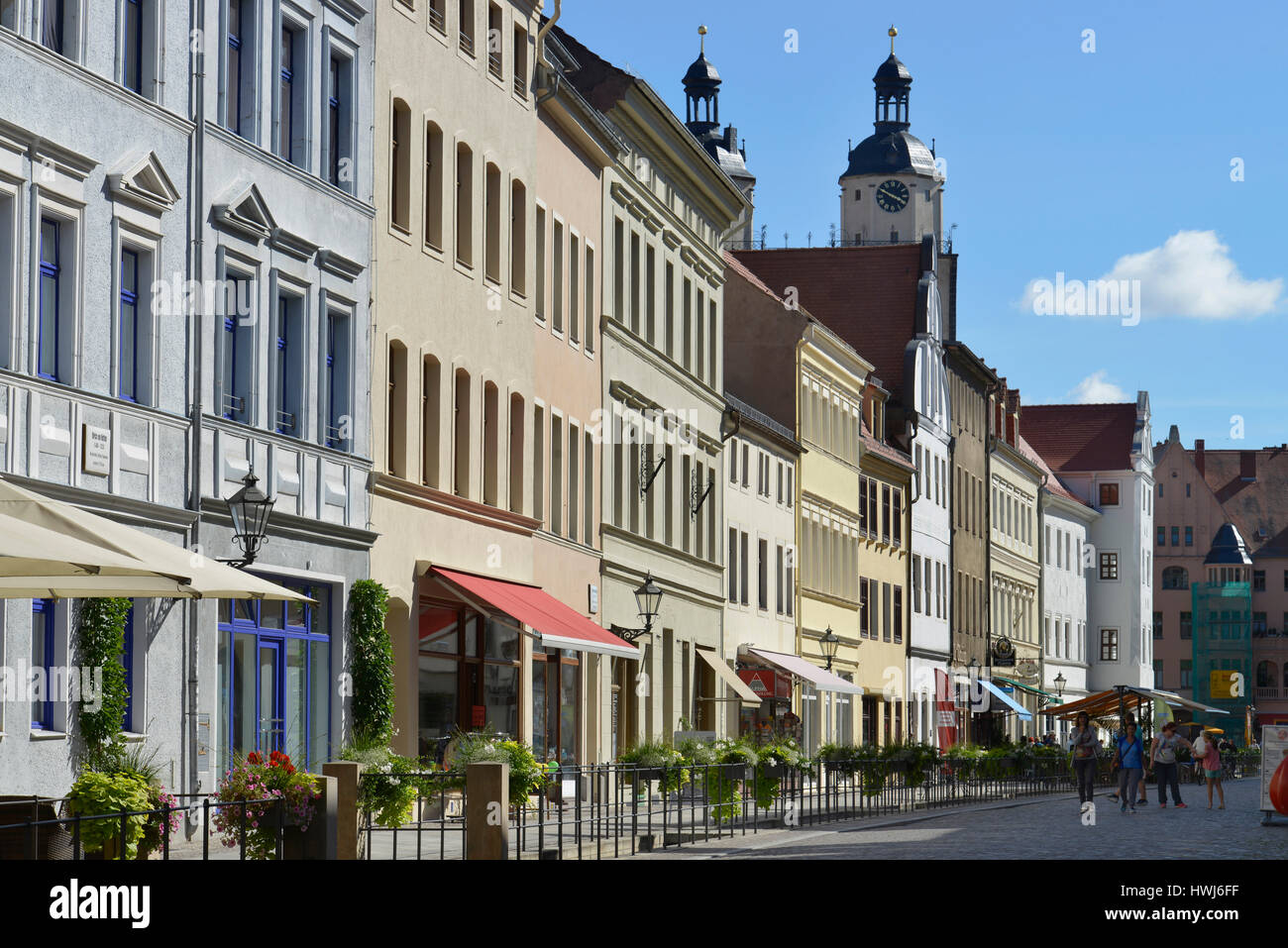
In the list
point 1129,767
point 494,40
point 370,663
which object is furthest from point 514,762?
point 1129,767

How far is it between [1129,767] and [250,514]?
21.7 metres

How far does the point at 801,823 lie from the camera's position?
32812 millimetres

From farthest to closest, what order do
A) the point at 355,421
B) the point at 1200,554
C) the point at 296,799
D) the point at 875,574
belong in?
the point at 1200,554 → the point at 875,574 → the point at 355,421 → the point at 296,799

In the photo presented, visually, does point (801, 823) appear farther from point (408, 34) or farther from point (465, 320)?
point (408, 34)

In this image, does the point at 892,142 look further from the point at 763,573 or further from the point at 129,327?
the point at 129,327

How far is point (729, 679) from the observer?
157 ft

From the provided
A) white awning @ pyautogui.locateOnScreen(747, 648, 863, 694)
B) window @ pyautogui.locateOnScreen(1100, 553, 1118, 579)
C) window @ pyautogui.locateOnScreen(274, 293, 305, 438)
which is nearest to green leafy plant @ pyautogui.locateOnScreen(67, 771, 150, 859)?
window @ pyautogui.locateOnScreen(274, 293, 305, 438)

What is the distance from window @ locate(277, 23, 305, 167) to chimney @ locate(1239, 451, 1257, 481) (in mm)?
139798

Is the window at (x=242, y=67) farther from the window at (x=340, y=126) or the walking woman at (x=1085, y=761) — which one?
the walking woman at (x=1085, y=761)

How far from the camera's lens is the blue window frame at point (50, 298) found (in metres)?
21.3

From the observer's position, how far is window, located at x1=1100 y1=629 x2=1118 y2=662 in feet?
364

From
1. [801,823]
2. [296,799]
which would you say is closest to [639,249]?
[801,823]

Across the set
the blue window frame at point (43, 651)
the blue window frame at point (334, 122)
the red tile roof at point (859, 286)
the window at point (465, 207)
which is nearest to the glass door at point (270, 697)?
the blue window frame at point (43, 651)
